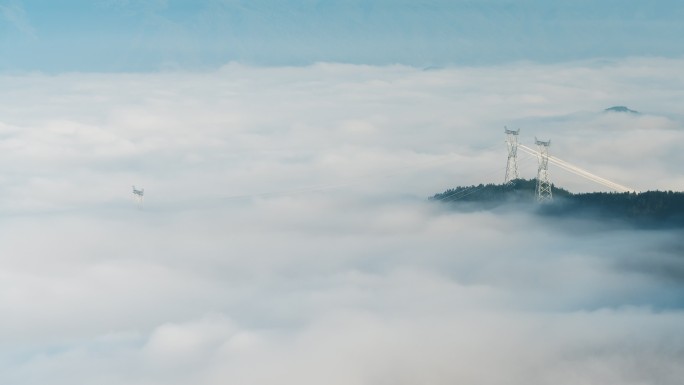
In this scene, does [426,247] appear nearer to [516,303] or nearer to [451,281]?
[451,281]

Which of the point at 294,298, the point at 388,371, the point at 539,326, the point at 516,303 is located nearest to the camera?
the point at 388,371

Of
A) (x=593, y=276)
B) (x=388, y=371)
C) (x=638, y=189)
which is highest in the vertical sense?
(x=638, y=189)

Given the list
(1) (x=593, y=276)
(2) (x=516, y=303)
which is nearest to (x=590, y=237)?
(1) (x=593, y=276)

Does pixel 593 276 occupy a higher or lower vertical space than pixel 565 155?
lower

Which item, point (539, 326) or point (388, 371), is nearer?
point (388, 371)

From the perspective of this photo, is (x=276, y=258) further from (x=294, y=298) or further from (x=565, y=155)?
(x=565, y=155)

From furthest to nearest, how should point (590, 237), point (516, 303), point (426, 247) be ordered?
point (426, 247)
point (590, 237)
point (516, 303)

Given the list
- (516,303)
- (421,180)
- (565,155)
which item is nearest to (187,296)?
(516,303)
